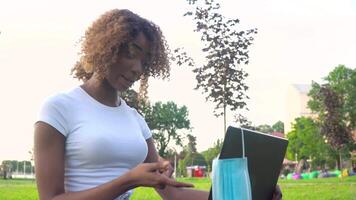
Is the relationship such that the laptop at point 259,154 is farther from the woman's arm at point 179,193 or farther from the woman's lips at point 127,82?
the woman's lips at point 127,82

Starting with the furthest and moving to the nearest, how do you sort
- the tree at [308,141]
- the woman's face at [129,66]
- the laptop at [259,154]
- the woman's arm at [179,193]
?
the tree at [308,141] < the woman's arm at [179,193] < the woman's face at [129,66] < the laptop at [259,154]

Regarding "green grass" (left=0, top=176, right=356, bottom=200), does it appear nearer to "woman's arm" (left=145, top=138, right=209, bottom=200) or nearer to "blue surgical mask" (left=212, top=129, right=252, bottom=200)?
"woman's arm" (left=145, top=138, right=209, bottom=200)

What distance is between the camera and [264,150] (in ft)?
6.37

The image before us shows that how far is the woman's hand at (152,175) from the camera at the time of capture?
1.63 metres

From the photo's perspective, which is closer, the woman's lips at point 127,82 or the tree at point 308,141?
the woman's lips at point 127,82

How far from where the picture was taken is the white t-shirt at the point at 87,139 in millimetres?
1889

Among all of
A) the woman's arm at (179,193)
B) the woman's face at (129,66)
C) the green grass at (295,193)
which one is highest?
the woman's face at (129,66)

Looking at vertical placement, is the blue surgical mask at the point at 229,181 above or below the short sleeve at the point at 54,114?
below

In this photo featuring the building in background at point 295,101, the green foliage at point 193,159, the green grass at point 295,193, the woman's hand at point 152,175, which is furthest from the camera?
the building in background at point 295,101

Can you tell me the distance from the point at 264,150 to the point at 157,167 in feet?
1.48

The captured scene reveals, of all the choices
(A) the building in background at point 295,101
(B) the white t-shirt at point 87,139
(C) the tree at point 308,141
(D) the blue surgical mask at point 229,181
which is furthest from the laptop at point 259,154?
(A) the building in background at point 295,101

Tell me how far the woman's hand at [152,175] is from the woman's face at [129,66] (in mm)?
407

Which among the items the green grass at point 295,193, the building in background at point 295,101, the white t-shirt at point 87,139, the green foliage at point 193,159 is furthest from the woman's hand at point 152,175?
the building in background at point 295,101

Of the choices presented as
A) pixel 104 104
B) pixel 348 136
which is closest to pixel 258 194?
pixel 104 104
